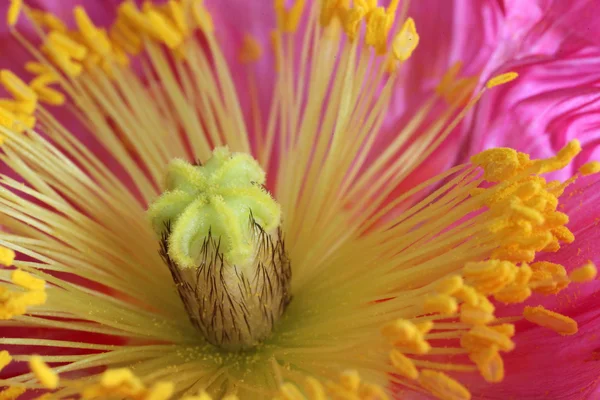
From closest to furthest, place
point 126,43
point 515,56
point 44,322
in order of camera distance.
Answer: point 44,322
point 515,56
point 126,43

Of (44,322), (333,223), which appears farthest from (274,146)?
(44,322)

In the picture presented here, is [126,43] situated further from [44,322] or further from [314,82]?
[44,322]

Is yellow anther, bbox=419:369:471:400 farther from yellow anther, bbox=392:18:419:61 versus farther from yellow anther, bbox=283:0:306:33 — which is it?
yellow anther, bbox=283:0:306:33

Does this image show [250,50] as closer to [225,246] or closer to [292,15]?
[292,15]

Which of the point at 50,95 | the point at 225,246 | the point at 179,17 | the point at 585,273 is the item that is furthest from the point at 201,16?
the point at 585,273

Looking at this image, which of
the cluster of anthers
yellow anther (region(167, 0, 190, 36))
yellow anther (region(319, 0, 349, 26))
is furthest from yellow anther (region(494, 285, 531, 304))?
yellow anther (region(167, 0, 190, 36))

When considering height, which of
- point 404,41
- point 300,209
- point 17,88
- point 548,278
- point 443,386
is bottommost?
point 443,386
